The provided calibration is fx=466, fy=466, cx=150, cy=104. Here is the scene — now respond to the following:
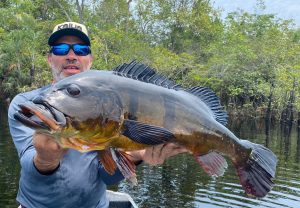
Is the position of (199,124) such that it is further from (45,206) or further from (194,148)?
(45,206)

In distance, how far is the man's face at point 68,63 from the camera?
428cm

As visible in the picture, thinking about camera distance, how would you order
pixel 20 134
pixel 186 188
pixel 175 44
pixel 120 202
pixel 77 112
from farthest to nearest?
1. pixel 175 44
2. pixel 186 188
3. pixel 120 202
4. pixel 20 134
5. pixel 77 112

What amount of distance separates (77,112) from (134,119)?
0.36 meters

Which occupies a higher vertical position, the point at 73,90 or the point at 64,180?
the point at 73,90

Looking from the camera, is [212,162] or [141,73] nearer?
[141,73]

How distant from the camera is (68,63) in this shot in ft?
14.1

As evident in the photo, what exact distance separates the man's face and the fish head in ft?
5.02

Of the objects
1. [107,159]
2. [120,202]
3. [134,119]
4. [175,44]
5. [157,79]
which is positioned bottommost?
[120,202]

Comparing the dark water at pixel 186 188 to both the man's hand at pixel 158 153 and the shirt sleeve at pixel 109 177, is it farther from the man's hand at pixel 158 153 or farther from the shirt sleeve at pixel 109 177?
the man's hand at pixel 158 153

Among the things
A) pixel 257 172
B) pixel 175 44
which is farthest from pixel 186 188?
pixel 175 44

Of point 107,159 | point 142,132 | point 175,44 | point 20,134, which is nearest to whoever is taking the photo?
point 142,132

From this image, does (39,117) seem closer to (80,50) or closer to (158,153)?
(158,153)

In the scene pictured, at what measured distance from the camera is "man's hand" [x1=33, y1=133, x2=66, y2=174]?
115 inches

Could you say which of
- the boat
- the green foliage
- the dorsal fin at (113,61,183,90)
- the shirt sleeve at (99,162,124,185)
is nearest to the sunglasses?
the shirt sleeve at (99,162,124,185)
